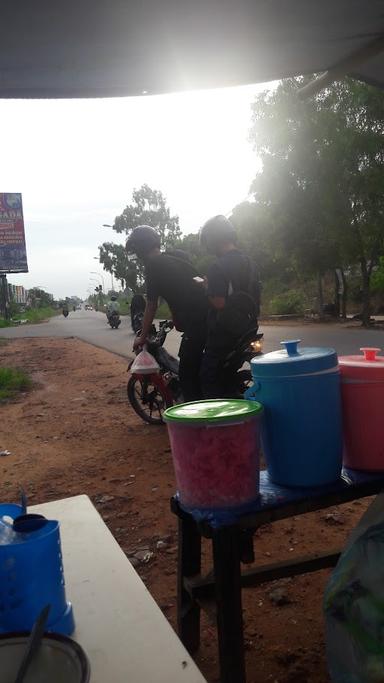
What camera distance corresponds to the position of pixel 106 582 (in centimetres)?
121

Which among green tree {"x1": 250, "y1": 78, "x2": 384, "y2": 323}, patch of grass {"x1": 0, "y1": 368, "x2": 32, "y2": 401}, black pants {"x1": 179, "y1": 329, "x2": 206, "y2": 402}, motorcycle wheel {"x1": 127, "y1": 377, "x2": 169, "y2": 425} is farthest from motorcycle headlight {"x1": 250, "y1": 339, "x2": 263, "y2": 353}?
green tree {"x1": 250, "y1": 78, "x2": 384, "y2": 323}

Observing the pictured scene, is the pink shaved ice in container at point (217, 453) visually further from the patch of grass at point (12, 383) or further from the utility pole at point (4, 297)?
the utility pole at point (4, 297)

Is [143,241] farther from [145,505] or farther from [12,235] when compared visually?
[12,235]

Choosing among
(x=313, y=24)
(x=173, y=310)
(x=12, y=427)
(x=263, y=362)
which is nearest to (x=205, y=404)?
(x=263, y=362)

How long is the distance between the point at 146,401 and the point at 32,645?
458 cm

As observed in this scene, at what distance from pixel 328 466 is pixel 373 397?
9.7 inches

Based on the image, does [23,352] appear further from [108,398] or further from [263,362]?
[263,362]

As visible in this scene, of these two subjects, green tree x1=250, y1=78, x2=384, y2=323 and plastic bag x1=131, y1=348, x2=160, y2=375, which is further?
green tree x1=250, y1=78, x2=384, y2=323

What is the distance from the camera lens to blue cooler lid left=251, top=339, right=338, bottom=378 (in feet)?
5.07

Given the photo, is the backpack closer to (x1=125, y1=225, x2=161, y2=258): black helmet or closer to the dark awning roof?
(x1=125, y1=225, x2=161, y2=258): black helmet

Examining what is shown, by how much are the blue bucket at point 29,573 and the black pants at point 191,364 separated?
10.9ft

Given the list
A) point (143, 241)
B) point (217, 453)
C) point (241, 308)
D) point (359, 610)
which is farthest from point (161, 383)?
point (359, 610)

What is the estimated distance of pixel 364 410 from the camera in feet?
5.32

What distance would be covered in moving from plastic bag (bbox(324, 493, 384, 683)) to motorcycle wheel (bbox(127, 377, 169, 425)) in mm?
3906
